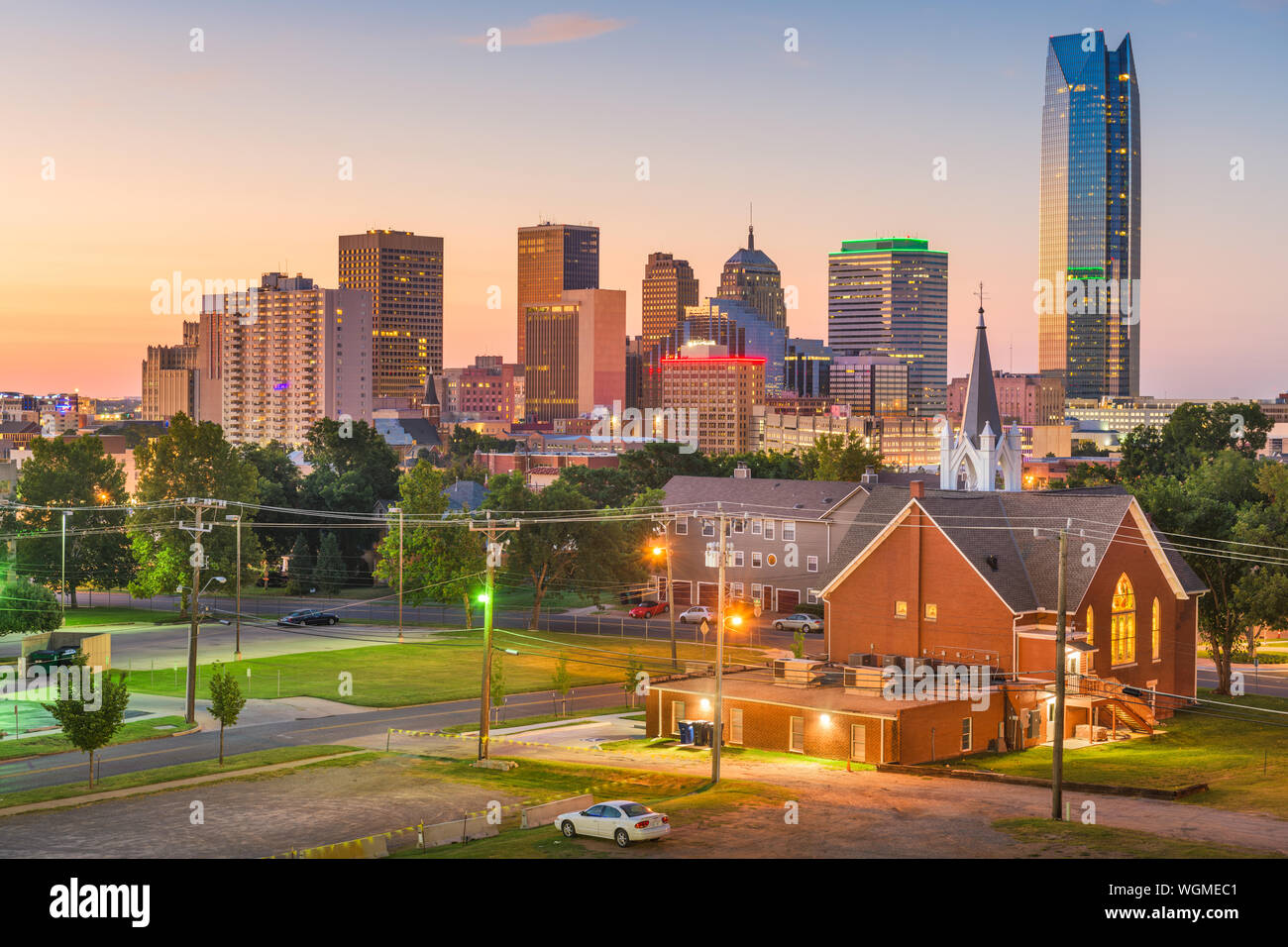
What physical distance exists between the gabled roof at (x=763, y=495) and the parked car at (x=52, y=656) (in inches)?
1666

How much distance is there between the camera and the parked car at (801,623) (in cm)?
8594

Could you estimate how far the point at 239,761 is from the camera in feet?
161

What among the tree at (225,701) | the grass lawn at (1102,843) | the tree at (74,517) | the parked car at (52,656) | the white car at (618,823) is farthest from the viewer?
the tree at (74,517)

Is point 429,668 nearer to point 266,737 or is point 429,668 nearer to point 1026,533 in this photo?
point 266,737

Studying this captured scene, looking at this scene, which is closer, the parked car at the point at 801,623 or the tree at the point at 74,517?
the parked car at the point at 801,623

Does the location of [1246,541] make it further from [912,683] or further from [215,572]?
[215,572]

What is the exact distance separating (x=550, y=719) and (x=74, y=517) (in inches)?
2507

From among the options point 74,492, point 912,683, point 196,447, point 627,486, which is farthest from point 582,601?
point 912,683

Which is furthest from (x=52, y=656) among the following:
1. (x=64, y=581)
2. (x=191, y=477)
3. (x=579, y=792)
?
(x=579, y=792)

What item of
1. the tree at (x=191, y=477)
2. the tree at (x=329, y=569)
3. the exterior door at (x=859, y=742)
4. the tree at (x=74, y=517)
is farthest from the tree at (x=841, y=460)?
the exterior door at (x=859, y=742)

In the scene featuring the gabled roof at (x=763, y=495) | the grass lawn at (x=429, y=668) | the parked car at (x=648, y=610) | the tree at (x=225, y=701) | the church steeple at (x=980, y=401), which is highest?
the church steeple at (x=980, y=401)

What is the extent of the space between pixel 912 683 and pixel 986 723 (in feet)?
10.6

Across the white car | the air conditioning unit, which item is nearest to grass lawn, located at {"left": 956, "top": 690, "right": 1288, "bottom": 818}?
the air conditioning unit

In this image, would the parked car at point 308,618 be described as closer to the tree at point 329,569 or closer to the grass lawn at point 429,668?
the grass lawn at point 429,668
